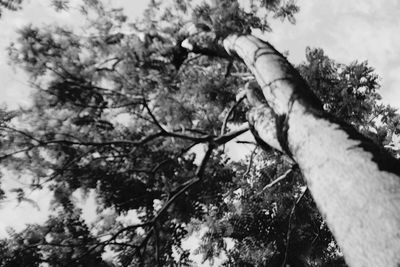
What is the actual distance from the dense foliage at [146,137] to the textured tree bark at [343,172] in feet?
4.92

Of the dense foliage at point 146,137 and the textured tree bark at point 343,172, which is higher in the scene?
the dense foliage at point 146,137

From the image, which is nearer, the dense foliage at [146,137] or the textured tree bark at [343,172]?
the textured tree bark at [343,172]

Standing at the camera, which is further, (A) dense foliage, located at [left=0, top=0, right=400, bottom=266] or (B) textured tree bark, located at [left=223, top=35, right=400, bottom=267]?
(A) dense foliage, located at [left=0, top=0, right=400, bottom=266]

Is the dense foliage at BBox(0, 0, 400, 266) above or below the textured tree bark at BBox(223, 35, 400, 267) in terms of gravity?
above

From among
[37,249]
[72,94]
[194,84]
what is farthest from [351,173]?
[194,84]

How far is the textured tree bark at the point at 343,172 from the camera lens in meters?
1.70

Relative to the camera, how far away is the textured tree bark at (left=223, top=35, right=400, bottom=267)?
5.58 feet

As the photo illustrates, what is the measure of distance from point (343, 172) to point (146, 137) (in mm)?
2941

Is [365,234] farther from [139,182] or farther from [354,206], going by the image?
[139,182]

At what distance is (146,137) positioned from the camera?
4.56 m

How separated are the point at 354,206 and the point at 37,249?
4.62m

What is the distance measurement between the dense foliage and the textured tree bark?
4.92ft

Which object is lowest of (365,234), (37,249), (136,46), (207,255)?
(365,234)

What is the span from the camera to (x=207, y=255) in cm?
897
